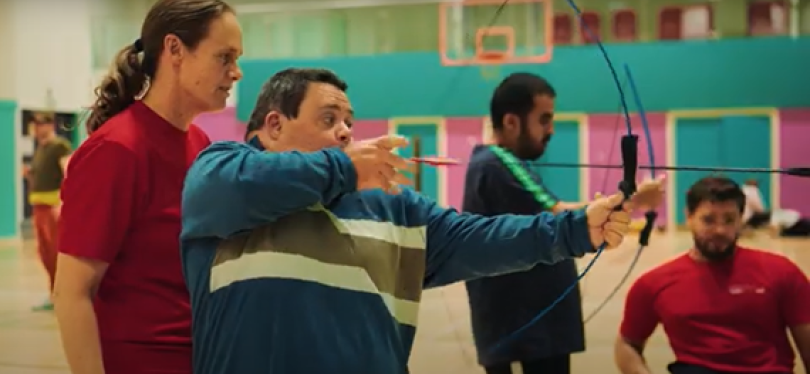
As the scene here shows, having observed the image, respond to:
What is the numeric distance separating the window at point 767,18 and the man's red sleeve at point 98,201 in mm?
9798

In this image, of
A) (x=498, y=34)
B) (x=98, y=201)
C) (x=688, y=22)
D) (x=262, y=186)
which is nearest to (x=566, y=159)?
(x=498, y=34)

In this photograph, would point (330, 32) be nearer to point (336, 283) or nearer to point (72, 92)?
point (72, 92)

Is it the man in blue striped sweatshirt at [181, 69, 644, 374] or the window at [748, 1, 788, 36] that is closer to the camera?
the man in blue striped sweatshirt at [181, 69, 644, 374]

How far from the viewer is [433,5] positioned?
33.7 ft

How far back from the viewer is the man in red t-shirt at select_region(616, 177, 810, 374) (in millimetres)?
2121

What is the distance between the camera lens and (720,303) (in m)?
2.15

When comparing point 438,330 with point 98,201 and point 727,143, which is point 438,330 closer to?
point 98,201

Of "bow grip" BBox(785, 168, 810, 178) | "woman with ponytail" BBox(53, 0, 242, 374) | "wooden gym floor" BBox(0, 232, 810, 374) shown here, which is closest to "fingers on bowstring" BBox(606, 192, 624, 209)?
"bow grip" BBox(785, 168, 810, 178)

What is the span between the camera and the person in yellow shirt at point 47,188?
4.79 metres

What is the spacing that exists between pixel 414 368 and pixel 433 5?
735 centimetres

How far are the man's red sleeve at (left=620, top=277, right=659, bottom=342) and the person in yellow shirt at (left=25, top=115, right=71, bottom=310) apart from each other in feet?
10.7

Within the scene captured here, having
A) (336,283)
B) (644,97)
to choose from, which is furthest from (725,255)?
(644,97)

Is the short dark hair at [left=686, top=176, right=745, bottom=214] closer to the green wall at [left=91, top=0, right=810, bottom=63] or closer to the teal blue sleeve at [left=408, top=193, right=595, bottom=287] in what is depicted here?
the teal blue sleeve at [left=408, top=193, right=595, bottom=287]

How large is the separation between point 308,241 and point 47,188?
459cm
